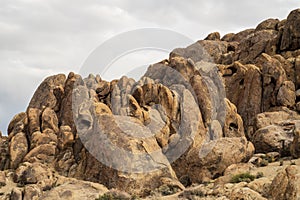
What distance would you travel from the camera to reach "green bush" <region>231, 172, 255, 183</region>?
32.6 meters

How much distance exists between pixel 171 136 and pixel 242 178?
16.0 metres

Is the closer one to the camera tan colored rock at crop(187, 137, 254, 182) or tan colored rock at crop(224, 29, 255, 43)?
tan colored rock at crop(187, 137, 254, 182)

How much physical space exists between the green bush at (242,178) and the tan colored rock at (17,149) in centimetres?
3342

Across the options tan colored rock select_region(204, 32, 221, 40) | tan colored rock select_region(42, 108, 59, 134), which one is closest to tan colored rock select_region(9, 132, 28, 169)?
tan colored rock select_region(42, 108, 59, 134)

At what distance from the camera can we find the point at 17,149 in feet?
189

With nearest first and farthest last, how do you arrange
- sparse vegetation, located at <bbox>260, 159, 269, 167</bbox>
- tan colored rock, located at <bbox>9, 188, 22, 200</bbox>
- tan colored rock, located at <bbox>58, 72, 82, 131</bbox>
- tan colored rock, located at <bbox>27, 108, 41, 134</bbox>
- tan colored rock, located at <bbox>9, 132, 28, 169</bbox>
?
1. tan colored rock, located at <bbox>9, 188, 22, 200</bbox>
2. sparse vegetation, located at <bbox>260, 159, 269, 167</bbox>
3. tan colored rock, located at <bbox>9, 132, 28, 169</bbox>
4. tan colored rock, located at <bbox>27, 108, 41, 134</bbox>
5. tan colored rock, located at <bbox>58, 72, 82, 131</bbox>

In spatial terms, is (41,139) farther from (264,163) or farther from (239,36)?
(239,36)

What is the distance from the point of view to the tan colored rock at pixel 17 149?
55744mm

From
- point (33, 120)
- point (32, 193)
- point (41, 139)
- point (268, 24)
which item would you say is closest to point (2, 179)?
point (32, 193)

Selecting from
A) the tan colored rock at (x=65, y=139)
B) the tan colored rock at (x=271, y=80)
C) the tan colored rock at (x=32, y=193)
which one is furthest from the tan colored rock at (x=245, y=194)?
the tan colored rock at (x=271, y=80)

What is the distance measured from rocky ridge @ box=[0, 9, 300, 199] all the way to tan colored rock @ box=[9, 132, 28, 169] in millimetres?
149

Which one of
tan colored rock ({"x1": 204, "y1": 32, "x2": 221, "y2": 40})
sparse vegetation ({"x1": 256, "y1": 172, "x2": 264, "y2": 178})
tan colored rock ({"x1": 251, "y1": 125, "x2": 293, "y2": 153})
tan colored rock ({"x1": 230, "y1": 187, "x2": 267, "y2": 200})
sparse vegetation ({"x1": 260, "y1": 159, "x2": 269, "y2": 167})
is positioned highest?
tan colored rock ({"x1": 204, "y1": 32, "x2": 221, "y2": 40})

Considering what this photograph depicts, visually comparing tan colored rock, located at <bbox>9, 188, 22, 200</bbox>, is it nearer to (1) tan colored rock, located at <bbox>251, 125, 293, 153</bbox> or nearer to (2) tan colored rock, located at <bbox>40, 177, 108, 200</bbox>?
(2) tan colored rock, located at <bbox>40, 177, 108, 200</bbox>

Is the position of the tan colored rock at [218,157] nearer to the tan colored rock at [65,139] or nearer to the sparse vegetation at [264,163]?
the sparse vegetation at [264,163]
